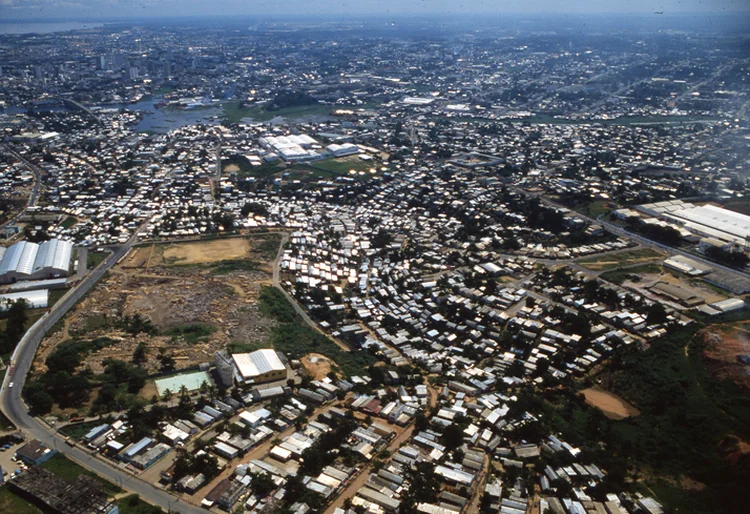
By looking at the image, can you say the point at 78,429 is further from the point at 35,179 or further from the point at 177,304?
the point at 35,179

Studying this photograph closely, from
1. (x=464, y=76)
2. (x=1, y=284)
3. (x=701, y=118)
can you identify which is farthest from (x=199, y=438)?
(x=464, y=76)

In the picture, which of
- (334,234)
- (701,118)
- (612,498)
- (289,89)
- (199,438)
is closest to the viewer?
(612,498)

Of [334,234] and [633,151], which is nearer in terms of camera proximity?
[334,234]

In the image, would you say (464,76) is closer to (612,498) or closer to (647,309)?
(647,309)

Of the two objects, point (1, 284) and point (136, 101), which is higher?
point (136, 101)

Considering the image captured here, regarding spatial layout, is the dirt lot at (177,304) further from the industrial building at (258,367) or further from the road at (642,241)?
the road at (642,241)

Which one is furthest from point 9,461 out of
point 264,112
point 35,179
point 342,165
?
point 264,112

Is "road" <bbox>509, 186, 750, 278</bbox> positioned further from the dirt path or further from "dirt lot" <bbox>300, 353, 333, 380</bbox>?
"dirt lot" <bbox>300, 353, 333, 380</bbox>
